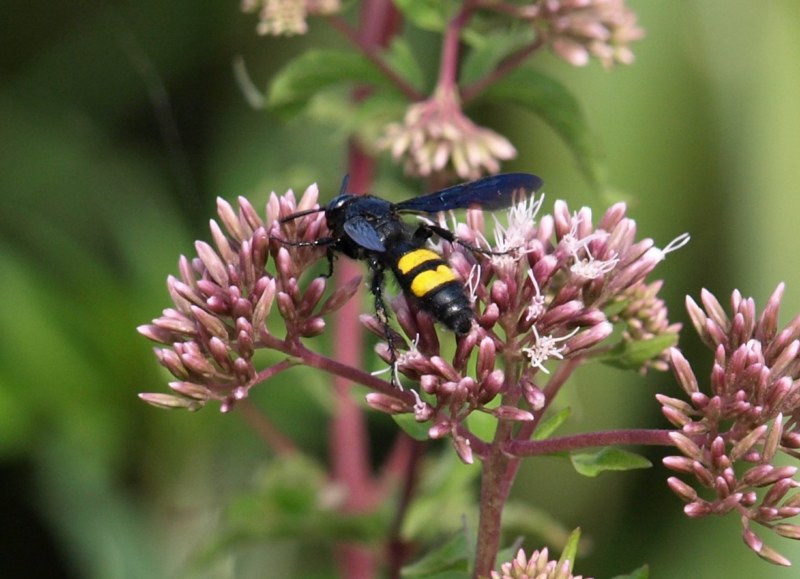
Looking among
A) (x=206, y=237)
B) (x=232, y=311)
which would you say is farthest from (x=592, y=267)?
(x=206, y=237)

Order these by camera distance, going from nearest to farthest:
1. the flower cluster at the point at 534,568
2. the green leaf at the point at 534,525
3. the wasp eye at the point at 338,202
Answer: the flower cluster at the point at 534,568 < the wasp eye at the point at 338,202 < the green leaf at the point at 534,525

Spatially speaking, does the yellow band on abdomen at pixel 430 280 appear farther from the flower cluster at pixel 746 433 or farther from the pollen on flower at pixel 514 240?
the flower cluster at pixel 746 433

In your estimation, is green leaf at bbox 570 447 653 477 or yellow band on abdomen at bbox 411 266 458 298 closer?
green leaf at bbox 570 447 653 477

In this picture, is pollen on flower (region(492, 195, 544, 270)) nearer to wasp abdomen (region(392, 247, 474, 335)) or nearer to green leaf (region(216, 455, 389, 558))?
wasp abdomen (region(392, 247, 474, 335))

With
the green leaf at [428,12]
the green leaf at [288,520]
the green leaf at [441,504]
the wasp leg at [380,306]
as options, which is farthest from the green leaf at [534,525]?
the green leaf at [428,12]

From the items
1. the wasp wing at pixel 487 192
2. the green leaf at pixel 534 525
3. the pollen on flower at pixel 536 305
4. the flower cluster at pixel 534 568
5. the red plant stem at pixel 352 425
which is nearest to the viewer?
the flower cluster at pixel 534 568

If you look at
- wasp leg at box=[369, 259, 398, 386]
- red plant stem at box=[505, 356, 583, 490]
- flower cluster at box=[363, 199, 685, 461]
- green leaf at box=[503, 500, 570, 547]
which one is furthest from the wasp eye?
green leaf at box=[503, 500, 570, 547]

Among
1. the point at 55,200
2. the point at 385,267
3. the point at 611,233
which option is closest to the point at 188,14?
the point at 55,200

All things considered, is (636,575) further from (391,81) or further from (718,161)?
(718,161)

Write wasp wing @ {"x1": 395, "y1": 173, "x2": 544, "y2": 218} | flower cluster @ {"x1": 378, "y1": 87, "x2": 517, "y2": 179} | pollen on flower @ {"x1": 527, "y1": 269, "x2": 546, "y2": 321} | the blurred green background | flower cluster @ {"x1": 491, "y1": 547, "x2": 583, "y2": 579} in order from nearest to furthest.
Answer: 1. flower cluster @ {"x1": 491, "y1": 547, "x2": 583, "y2": 579}
2. pollen on flower @ {"x1": 527, "y1": 269, "x2": 546, "y2": 321}
3. wasp wing @ {"x1": 395, "y1": 173, "x2": 544, "y2": 218}
4. flower cluster @ {"x1": 378, "y1": 87, "x2": 517, "y2": 179}
5. the blurred green background
